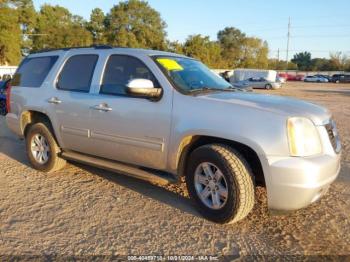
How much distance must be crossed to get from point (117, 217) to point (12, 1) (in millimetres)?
64396

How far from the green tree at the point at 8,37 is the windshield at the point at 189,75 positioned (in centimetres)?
5550

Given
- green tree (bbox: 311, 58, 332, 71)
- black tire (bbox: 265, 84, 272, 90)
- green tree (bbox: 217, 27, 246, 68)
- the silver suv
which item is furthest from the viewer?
green tree (bbox: 311, 58, 332, 71)

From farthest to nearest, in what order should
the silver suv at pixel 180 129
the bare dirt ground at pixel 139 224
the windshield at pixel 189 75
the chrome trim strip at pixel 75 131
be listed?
the chrome trim strip at pixel 75 131
the windshield at pixel 189 75
the silver suv at pixel 180 129
the bare dirt ground at pixel 139 224

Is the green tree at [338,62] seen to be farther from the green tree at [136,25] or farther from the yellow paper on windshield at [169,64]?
the yellow paper on windshield at [169,64]

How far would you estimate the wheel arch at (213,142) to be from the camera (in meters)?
4.14

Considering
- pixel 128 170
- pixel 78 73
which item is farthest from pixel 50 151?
pixel 128 170

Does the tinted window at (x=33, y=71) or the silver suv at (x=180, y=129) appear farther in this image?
the tinted window at (x=33, y=71)

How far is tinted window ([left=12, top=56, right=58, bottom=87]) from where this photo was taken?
19.5 feet

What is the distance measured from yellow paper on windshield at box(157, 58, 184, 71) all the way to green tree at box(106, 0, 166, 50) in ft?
220

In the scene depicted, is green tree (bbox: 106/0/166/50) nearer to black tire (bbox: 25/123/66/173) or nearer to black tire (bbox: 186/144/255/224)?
black tire (bbox: 25/123/66/173)

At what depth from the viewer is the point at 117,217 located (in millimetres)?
4270

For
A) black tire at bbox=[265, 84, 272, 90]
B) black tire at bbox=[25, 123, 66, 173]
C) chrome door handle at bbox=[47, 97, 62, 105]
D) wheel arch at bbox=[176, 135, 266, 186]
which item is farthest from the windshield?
black tire at bbox=[265, 84, 272, 90]

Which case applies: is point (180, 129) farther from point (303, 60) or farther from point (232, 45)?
point (303, 60)

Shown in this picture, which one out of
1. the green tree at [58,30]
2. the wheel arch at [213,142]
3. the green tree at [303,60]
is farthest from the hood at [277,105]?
the green tree at [303,60]
